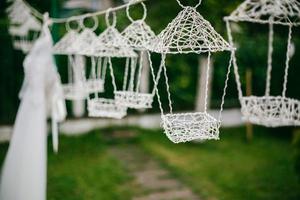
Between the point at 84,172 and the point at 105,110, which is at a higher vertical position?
the point at 105,110

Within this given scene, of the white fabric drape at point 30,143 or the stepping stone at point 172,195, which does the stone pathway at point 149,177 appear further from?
the white fabric drape at point 30,143

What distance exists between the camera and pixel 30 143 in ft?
14.4

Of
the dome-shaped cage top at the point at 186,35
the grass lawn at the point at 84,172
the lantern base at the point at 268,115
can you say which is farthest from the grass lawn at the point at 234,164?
the dome-shaped cage top at the point at 186,35

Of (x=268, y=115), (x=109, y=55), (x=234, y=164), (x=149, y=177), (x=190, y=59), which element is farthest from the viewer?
(x=190, y=59)

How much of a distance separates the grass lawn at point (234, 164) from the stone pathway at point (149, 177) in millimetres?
185

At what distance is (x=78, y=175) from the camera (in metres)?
7.02

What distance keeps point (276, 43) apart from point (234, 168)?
3.59m

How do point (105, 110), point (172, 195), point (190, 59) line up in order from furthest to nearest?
point (190, 59) < point (172, 195) < point (105, 110)

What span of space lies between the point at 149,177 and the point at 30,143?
315cm

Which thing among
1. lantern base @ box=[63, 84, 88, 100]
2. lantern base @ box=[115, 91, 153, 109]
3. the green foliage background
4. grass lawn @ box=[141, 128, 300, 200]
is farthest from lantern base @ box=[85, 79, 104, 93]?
grass lawn @ box=[141, 128, 300, 200]

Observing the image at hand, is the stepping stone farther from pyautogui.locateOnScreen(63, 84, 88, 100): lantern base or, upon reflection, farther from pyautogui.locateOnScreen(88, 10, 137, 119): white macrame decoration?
pyautogui.locateOnScreen(88, 10, 137, 119): white macrame decoration

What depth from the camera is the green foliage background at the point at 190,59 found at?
6.61 meters

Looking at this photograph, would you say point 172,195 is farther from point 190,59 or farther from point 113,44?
point 190,59

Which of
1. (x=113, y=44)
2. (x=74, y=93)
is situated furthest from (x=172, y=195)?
(x=113, y=44)
